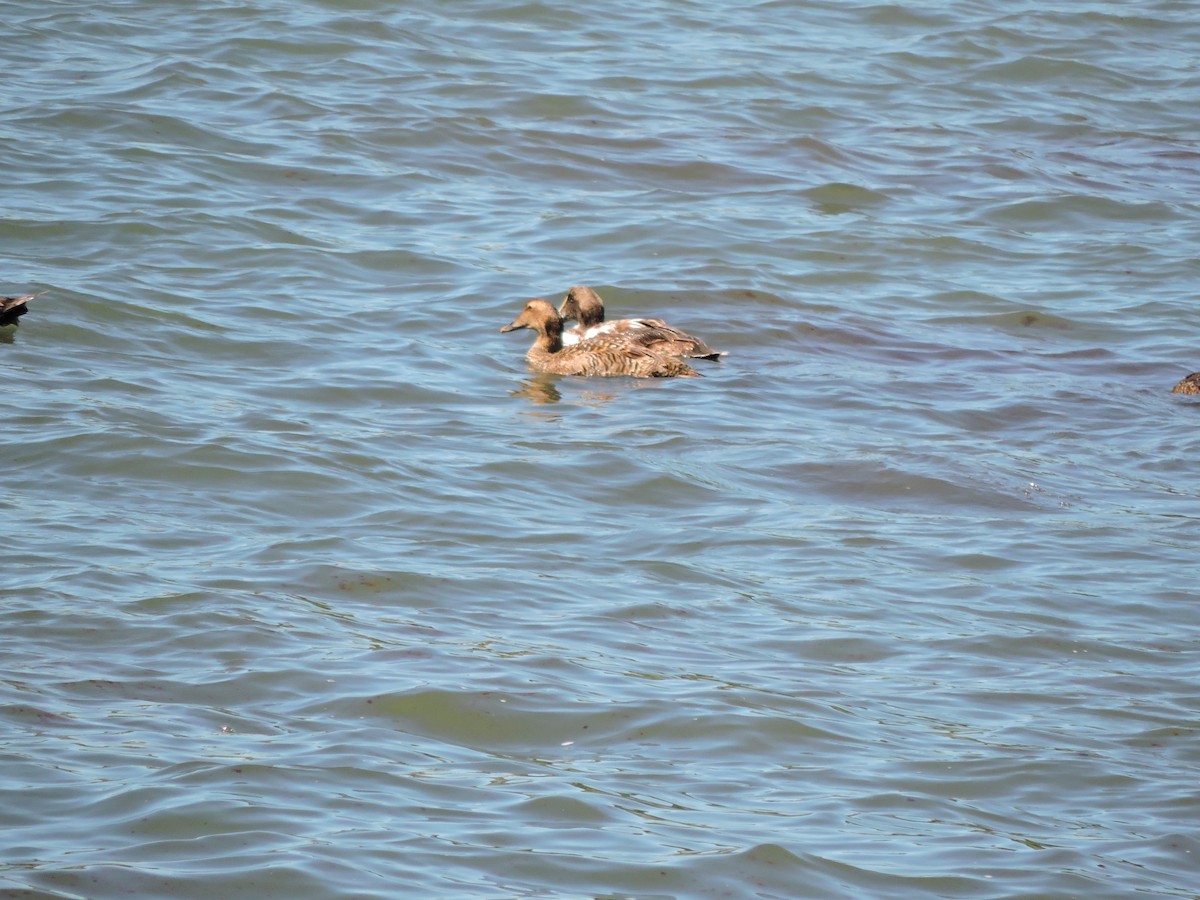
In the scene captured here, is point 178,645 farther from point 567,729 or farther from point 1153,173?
point 1153,173

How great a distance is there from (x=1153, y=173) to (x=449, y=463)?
9.58 m

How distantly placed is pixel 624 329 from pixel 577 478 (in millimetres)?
2710

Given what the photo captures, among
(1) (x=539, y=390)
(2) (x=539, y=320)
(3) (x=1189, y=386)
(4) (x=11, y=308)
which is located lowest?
(1) (x=539, y=390)

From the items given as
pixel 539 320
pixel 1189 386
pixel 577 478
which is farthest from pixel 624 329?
pixel 1189 386

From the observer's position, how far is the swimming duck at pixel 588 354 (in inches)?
436

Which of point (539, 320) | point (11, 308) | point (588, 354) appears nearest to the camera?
point (11, 308)

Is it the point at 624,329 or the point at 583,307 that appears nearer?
the point at 624,329

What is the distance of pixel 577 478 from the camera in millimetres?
8719

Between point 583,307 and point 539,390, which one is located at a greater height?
point 583,307

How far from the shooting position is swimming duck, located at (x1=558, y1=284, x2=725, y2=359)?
36.3 ft

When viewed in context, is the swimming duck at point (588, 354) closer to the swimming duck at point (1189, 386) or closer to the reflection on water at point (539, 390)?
the reflection on water at point (539, 390)

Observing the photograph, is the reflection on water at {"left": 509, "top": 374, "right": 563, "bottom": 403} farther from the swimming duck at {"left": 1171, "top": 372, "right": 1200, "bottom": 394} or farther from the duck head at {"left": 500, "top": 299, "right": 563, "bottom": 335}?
the swimming duck at {"left": 1171, "top": 372, "right": 1200, "bottom": 394}

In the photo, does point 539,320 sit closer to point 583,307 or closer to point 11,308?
point 583,307

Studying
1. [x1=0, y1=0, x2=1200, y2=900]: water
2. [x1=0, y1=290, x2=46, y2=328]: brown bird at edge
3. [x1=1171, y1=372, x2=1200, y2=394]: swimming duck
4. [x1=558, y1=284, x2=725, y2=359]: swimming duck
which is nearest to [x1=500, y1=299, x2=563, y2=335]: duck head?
[x1=558, y1=284, x2=725, y2=359]: swimming duck
